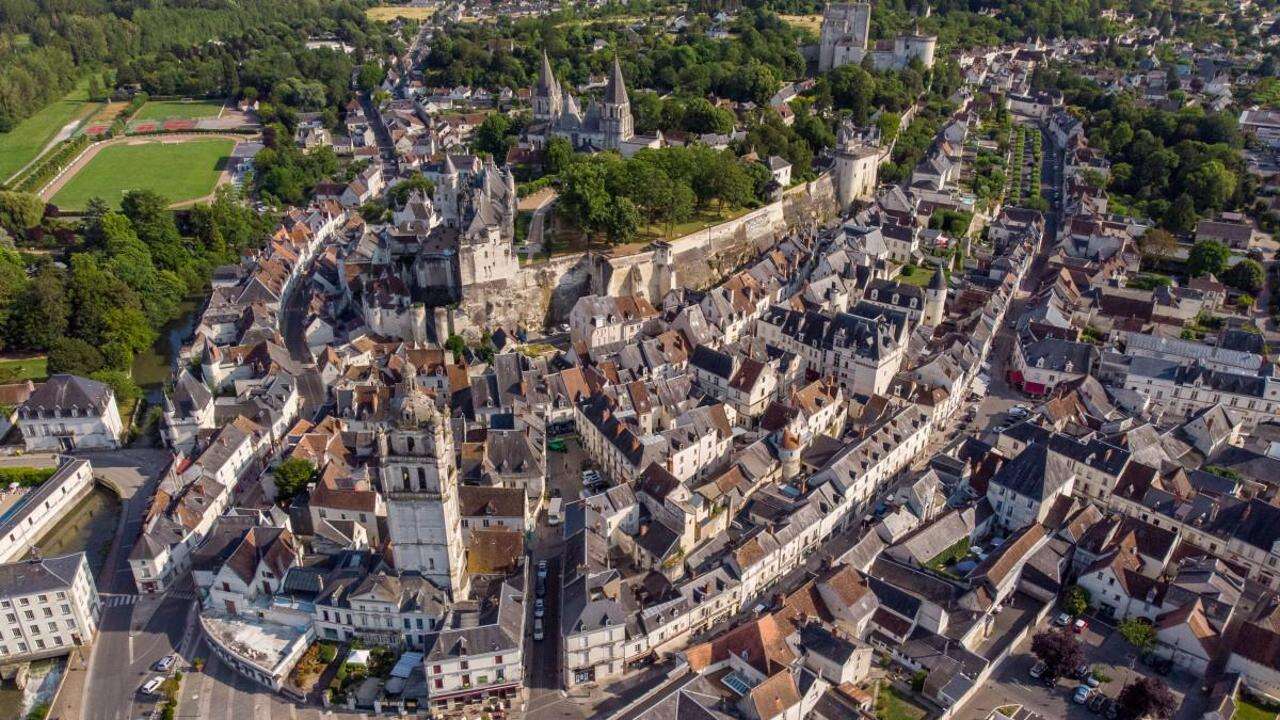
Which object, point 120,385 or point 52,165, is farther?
point 52,165

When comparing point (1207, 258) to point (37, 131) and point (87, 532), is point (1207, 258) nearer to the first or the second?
point (87, 532)

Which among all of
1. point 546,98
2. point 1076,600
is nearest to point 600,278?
point 546,98

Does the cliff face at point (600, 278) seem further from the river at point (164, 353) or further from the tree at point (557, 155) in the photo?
the river at point (164, 353)

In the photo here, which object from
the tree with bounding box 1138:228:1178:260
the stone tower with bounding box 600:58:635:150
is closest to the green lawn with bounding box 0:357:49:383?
the stone tower with bounding box 600:58:635:150

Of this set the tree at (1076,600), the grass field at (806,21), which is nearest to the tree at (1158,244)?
the tree at (1076,600)

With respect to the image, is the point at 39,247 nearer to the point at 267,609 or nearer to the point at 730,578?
the point at 267,609

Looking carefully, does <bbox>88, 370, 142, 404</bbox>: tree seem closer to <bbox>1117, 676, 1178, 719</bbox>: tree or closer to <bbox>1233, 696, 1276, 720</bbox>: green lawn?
<bbox>1117, 676, 1178, 719</bbox>: tree

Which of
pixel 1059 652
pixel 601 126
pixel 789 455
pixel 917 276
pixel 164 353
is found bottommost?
pixel 164 353

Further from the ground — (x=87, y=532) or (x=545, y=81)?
(x=545, y=81)
